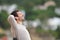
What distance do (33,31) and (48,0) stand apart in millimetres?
1113

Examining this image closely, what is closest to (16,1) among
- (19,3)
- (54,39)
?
(19,3)

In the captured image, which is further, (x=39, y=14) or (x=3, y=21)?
(x=39, y=14)

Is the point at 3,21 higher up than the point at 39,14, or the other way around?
the point at 39,14

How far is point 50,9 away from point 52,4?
1.12ft

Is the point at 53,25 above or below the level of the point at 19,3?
below

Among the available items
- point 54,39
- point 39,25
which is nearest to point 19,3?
point 39,25

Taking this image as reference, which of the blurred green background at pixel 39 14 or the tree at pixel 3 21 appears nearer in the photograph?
the tree at pixel 3 21

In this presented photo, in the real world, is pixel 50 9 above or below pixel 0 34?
above

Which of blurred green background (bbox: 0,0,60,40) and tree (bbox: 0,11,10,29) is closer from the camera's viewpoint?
tree (bbox: 0,11,10,29)

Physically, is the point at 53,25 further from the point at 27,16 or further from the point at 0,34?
the point at 0,34

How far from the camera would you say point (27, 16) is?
732 centimetres

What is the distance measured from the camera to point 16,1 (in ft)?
25.0

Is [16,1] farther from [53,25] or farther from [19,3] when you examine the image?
[53,25]

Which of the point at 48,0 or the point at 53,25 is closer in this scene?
the point at 53,25
